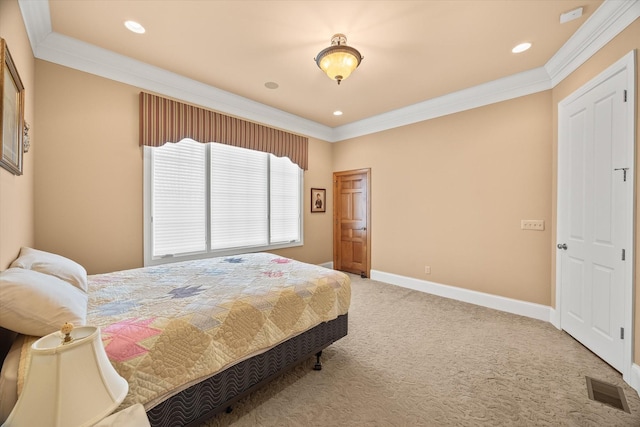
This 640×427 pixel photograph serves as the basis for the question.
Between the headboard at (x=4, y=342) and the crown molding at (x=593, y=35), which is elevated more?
the crown molding at (x=593, y=35)

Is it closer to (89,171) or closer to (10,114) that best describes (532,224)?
(10,114)

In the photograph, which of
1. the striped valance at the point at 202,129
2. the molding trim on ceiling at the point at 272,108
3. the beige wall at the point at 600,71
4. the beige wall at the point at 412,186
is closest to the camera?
the beige wall at the point at 600,71

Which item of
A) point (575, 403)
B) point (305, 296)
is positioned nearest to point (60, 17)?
point (305, 296)

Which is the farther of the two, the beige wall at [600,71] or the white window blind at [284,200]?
the white window blind at [284,200]

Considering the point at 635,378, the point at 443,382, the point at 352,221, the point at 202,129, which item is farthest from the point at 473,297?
the point at 202,129

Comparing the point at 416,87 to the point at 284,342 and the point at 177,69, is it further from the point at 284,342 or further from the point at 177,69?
the point at 284,342

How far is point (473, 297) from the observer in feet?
12.3

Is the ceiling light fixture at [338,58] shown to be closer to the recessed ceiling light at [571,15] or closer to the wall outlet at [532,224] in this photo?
the recessed ceiling light at [571,15]

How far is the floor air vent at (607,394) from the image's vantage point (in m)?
1.83

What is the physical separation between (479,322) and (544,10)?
3.14 m

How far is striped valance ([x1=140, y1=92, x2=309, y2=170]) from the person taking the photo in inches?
125

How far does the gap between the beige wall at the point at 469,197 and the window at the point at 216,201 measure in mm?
1738

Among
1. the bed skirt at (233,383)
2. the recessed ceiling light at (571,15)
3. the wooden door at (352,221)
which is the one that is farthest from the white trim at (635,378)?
the wooden door at (352,221)

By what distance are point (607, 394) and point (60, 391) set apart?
3.17 meters
